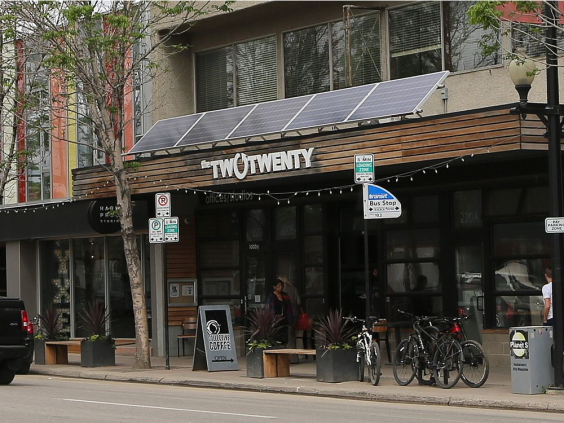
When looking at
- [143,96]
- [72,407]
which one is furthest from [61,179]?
[72,407]

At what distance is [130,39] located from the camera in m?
22.2

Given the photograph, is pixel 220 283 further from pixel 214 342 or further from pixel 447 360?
pixel 447 360

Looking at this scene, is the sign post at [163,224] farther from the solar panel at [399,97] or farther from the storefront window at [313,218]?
the solar panel at [399,97]

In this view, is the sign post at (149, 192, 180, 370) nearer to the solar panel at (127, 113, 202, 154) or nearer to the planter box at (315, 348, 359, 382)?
the solar panel at (127, 113, 202, 154)

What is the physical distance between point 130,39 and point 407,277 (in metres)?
7.44

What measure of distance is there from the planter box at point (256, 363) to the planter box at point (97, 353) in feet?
15.6

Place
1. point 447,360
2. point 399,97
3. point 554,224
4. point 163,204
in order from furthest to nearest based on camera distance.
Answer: point 163,204 → point 399,97 → point 447,360 → point 554,224

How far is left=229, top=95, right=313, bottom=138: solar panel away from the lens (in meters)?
21.4

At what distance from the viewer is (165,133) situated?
24.2 m

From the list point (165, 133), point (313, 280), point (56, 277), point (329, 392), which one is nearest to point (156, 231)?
point (165, 133)

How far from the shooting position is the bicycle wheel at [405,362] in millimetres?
17469

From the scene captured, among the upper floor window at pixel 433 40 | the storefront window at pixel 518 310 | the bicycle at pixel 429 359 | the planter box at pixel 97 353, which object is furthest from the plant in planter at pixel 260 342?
the upper floor window at pixel 433 40

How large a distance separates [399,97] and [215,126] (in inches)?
202

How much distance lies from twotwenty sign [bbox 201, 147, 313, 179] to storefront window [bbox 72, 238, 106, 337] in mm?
7434
